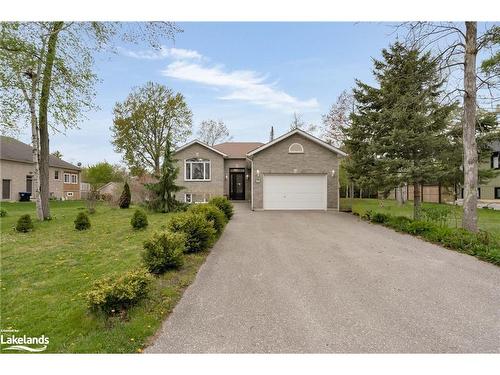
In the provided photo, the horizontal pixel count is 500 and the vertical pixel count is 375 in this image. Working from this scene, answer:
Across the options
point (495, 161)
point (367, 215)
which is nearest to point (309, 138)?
point (367, 215)

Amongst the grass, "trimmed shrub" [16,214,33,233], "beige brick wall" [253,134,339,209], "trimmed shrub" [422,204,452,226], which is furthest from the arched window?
"trimmed shrub" [16,214,33,233]

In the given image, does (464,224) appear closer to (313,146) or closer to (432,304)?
(432,304)

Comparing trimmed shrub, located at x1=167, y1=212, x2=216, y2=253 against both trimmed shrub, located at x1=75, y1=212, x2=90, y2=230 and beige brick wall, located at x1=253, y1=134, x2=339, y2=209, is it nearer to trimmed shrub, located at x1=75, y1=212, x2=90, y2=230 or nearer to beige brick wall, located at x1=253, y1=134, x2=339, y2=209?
trimmed shrub, located at x1=75, y1=212, x2=90, y2=230

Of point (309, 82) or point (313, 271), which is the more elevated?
point (309, 82)

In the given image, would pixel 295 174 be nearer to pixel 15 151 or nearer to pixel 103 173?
pixel 15 151

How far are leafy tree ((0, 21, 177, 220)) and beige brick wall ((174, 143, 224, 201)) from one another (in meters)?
→ 8.22

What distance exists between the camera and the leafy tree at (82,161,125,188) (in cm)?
3197

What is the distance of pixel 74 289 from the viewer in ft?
14.0

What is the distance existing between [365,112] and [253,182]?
681cm

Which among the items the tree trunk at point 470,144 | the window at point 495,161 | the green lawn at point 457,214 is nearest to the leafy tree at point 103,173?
the green lawn at point 457,214

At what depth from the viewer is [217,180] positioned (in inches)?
752

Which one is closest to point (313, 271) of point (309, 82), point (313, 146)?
point (309, 82)

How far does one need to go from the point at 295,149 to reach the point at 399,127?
20.4 ft

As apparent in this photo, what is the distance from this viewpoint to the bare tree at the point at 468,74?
7078 millimetres
